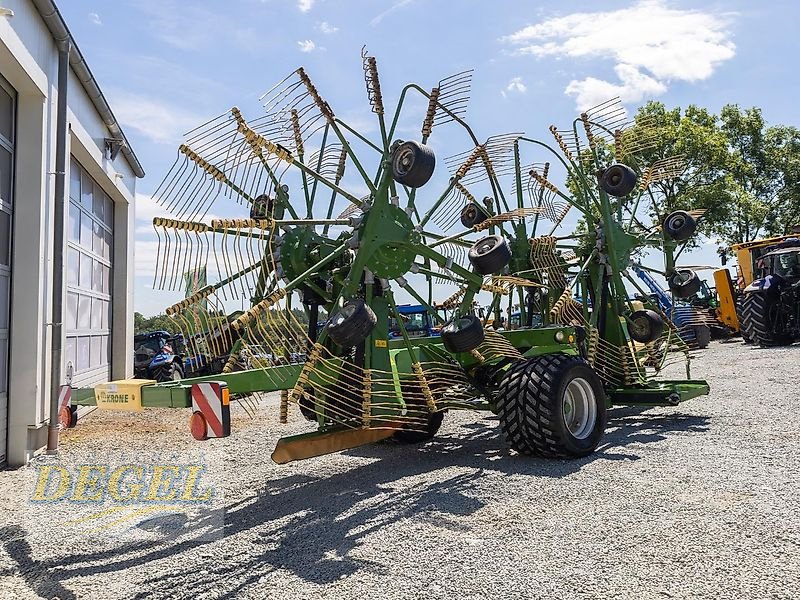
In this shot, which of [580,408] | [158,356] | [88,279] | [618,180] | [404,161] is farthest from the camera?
[158,356]

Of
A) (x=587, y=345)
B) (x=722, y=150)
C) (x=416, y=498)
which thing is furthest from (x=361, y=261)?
(x=722, y=150)

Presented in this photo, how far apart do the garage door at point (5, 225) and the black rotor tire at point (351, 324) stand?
4.19 m

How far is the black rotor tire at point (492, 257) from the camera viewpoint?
5789 millimetres

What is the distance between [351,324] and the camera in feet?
16.3

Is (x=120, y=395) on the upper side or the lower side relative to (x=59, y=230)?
lower

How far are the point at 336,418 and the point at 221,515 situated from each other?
112cm

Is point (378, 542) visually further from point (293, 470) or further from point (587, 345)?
point (587, 345)

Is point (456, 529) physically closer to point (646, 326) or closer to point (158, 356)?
point (646, 326)

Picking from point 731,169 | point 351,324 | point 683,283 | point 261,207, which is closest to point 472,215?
point 683,283

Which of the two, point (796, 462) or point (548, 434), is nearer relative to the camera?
point (796, 462)

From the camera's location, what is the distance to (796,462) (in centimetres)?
563

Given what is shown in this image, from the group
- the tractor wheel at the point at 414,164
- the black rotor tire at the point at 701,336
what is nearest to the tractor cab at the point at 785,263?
the black rotor tire at the point at 701,336

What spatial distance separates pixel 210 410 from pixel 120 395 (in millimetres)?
855

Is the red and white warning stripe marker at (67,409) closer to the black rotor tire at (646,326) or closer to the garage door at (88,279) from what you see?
the garage door at (88,279)
